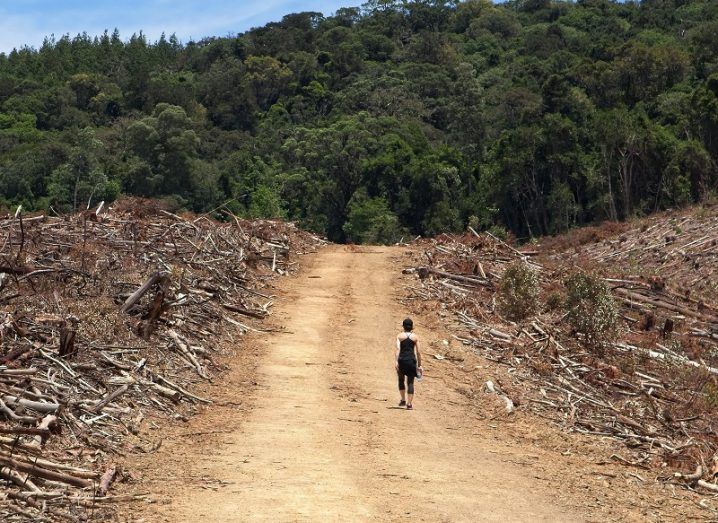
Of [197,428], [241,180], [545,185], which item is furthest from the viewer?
[241,180]

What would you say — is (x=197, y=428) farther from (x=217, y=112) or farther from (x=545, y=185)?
(x=217, y=112)

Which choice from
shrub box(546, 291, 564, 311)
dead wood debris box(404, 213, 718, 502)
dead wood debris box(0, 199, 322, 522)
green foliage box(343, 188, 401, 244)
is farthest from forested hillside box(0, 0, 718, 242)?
shrub box(546, 291, 564, 311)

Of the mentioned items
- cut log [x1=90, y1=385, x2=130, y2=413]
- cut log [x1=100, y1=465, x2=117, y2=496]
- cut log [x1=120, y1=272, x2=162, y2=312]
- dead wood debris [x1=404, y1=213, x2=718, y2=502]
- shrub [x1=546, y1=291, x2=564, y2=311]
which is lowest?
dead wood debris [x1=404, y1=213, x2=718, y2=502]

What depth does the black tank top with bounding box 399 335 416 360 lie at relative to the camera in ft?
40.0

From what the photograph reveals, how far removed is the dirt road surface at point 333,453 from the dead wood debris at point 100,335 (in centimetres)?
53

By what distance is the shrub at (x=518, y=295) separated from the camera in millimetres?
18641

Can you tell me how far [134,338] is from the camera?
13.0 metres

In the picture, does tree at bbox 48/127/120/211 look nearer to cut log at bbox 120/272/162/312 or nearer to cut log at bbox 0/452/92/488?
cut log at bbox 120/272/162/312

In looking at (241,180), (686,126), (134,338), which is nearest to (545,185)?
(686,126)

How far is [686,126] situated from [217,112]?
4566cm

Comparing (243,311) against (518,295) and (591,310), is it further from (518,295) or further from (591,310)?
(591,310)

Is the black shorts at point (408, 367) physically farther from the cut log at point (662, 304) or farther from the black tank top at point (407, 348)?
the cut log at point (662, 304)

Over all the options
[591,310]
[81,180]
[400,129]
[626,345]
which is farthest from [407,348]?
[400,129]

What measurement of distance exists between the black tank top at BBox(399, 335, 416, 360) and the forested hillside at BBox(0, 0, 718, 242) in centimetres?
1388
